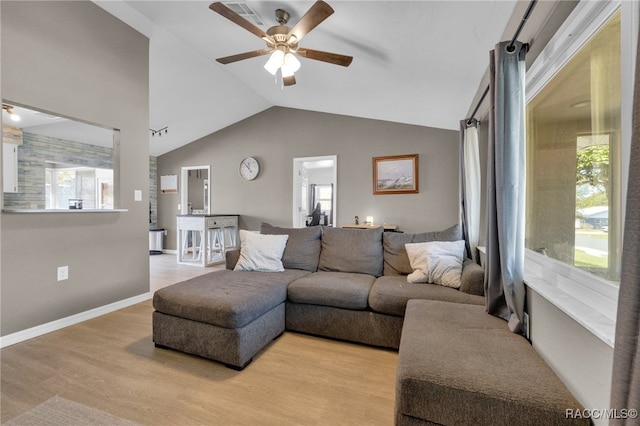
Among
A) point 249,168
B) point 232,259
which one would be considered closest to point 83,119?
point 232,259

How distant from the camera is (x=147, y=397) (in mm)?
1604

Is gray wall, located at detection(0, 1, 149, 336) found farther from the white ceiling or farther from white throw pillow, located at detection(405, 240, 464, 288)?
white throw pillow, located at detection(405, 240, 464, 288)

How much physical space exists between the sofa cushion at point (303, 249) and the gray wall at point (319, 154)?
2.05 meters

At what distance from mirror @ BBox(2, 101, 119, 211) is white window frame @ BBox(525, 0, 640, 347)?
12.4 ft

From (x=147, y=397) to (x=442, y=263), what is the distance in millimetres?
2279

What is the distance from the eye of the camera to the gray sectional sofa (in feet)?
3.47

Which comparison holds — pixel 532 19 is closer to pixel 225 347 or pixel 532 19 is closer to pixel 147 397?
pixel 225 347

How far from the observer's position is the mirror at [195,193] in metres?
6.51

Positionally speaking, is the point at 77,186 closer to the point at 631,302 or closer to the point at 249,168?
the point at 249,168

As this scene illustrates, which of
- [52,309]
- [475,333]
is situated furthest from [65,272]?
[475,333]

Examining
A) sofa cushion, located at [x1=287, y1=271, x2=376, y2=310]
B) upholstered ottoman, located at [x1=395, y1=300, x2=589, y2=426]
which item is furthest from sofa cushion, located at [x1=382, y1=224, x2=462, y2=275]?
upholstered ottoman, located at [x1=395, y1=300, x2=589, y2=426]

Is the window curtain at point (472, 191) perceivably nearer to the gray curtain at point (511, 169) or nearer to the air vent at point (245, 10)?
the gray curtain at point (511, 169)

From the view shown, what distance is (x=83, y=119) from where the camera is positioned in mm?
2729

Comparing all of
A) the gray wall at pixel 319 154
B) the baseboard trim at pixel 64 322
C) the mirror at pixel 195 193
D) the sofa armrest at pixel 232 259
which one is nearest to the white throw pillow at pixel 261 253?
the sofa armrest at pixel 232 259
